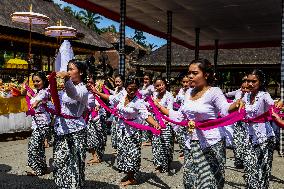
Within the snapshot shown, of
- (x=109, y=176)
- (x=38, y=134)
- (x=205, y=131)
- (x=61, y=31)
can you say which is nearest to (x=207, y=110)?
(x=205, y=131)

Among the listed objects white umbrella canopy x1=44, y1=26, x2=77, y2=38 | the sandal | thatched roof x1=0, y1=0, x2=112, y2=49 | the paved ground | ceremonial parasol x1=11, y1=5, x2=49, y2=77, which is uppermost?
thatched roof x1=0, y1=0, x2=112, y2=49

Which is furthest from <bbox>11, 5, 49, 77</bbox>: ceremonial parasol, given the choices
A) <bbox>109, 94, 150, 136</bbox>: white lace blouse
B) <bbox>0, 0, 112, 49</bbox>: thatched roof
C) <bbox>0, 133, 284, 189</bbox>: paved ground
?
<bbox>0, 0, 112, 49</bbox>: thatched roof

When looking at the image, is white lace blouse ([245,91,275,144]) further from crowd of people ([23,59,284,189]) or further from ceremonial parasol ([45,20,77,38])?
ceremonial parasol ([45,20,77,38])

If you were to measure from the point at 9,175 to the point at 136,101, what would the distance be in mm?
2693

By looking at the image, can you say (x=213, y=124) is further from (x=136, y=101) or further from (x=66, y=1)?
(x=66, y=1)

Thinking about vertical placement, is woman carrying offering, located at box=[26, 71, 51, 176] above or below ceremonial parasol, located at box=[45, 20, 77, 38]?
below

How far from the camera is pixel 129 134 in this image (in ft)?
21.8

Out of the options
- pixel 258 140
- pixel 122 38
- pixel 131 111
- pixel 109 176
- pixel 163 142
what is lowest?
pixel 109 176

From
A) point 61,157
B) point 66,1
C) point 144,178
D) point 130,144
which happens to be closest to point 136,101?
point 130,144

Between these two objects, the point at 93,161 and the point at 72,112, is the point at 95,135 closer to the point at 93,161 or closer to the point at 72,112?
the point at 93,161

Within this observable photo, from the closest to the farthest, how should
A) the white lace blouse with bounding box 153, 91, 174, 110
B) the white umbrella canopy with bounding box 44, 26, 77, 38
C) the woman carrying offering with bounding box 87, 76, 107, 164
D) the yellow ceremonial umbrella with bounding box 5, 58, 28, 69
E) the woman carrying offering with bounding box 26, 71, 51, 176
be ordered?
1. the woman carrying offering with bounding box 26, 71, 51, 176
2. the white lace blouse with bounding box 153, 91, 174, 110
3. the woman carrying offering with bounding box 87, 76, 107, 164
4. the white umbrella canopy with bounding box 44, 26, 77, 38
5. the yellow ceremonial umbrella with bounding box 5, 58, 28, 69

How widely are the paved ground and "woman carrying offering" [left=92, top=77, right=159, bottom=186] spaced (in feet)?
0.92

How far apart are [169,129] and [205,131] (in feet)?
11.3

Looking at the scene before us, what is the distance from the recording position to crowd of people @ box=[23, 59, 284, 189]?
4168mm
